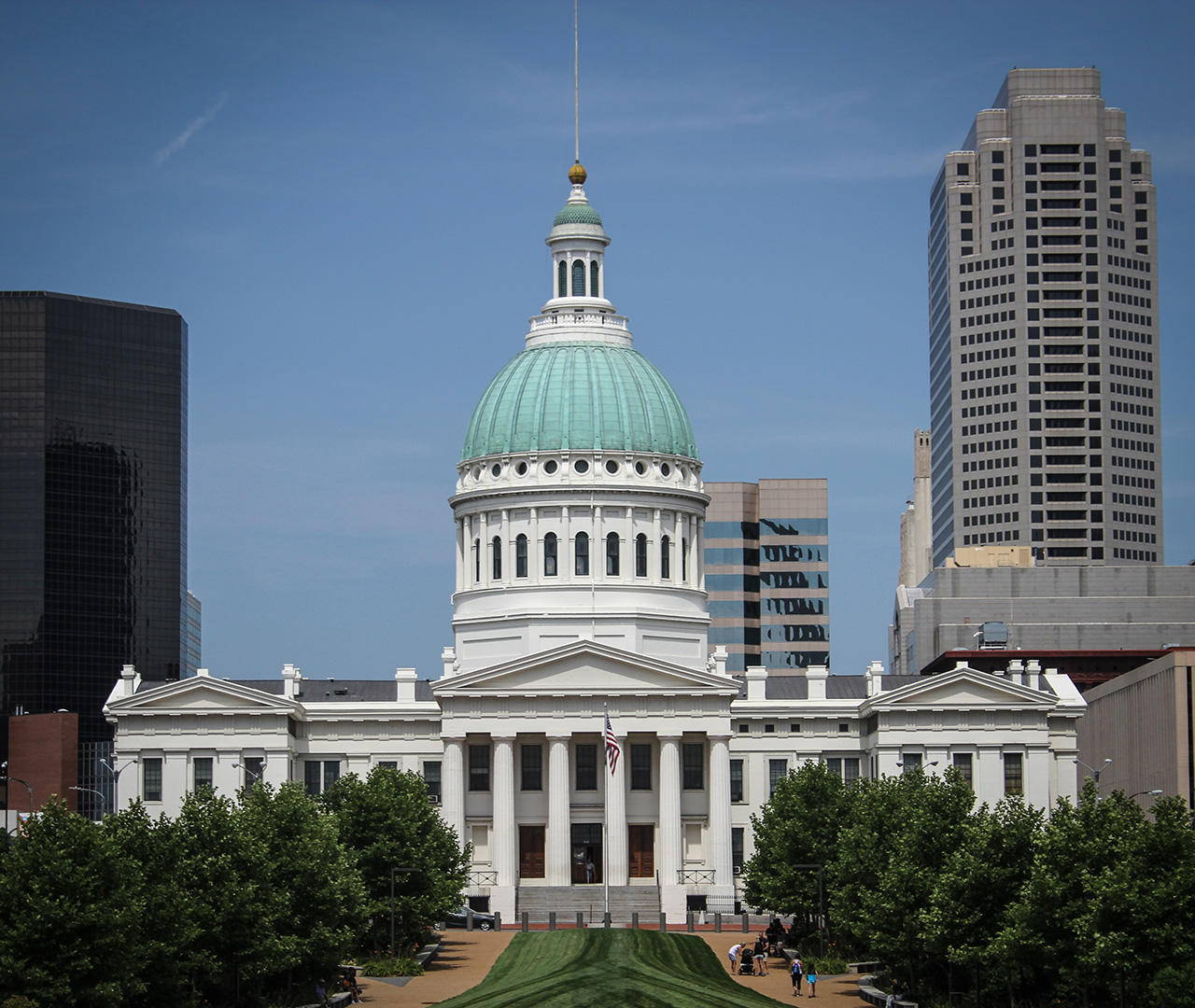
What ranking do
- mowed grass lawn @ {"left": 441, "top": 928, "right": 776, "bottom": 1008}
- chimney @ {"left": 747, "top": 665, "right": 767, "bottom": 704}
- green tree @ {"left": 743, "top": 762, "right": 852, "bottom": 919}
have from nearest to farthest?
mowed grass lawn @ {"left": 441, "top": 928, "right": 776, "bottom": 1008}
green tree @ {"left": 743, "top": 762, "right": 852, "bottom": 919}
chimney @ {"left": 747, "top": 665, "right": 767, "bottom": 704}

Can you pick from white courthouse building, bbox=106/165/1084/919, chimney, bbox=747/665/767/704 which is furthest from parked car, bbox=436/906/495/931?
chimney, bbox=747/665/767/704

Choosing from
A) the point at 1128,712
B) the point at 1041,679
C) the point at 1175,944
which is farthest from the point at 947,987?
the point at 1128,712

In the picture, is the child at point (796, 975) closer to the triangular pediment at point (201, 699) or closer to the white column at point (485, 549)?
the triangular pediment at point (201, 699)

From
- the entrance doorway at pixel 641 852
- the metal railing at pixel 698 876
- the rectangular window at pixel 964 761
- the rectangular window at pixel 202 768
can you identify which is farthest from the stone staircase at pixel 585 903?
the rectangular window at pixel 202 768

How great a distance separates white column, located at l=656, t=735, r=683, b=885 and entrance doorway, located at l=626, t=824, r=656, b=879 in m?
1.81

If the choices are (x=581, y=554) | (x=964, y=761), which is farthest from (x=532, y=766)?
(x=964, y=761)

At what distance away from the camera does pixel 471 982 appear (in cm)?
9869

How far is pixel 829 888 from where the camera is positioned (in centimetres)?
10494

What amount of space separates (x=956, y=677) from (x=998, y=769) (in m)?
6.07

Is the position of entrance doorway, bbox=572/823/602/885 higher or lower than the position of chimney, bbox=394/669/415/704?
lower

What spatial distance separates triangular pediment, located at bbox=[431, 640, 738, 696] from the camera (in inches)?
5463

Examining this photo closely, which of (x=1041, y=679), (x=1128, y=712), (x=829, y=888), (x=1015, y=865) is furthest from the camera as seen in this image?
(x=1128, y=712)

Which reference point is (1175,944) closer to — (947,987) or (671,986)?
(947,987)

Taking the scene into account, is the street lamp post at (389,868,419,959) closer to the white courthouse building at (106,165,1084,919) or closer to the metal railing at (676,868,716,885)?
the white courthouse building at (106,165,1084,919)
